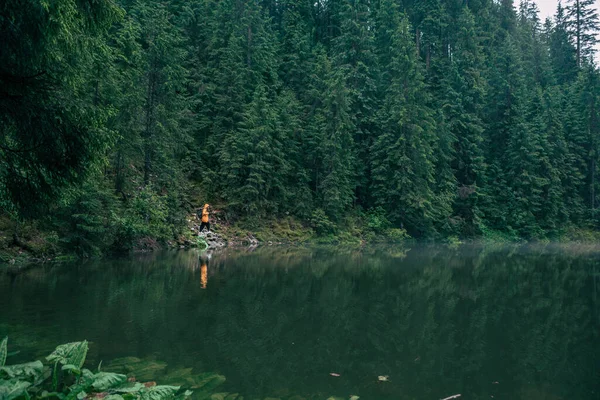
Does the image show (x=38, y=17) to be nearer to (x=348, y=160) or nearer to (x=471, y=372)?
(x=471, y=372)

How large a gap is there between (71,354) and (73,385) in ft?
2.12

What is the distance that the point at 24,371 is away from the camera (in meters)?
3.99

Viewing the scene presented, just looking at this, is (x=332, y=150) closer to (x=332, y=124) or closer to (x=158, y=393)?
(x=332, y=124)

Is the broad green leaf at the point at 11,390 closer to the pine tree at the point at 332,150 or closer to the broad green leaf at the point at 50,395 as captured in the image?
the broad green leaf at the point at 50,395

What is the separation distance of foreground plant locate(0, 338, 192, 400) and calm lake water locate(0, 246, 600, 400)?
2.50 ft

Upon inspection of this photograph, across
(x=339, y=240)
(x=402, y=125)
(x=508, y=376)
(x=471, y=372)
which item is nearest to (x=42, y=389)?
(x=471, y=372)

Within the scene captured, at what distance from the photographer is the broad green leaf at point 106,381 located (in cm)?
380

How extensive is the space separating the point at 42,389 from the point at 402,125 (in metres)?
29.2

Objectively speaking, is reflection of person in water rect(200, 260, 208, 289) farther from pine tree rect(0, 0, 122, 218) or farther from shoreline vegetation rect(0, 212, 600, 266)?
pine tree rect(0, 0, 122, 218)

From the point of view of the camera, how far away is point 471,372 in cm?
506

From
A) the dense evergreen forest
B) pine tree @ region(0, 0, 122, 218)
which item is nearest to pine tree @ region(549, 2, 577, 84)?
the dense evergreen forest

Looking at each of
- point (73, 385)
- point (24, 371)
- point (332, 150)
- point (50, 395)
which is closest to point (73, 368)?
point (73, 385)

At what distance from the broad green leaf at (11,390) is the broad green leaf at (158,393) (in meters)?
0.92

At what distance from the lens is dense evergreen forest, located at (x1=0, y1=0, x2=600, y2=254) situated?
1912 cm
